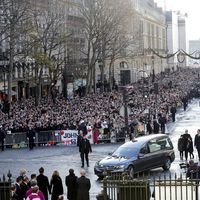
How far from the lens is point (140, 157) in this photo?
26.9 metres

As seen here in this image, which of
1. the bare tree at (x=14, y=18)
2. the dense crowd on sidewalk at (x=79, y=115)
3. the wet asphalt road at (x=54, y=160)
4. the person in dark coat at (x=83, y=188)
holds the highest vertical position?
the bare tree at (x=14, y=18)

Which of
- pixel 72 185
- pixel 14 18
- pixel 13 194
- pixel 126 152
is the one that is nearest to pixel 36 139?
pixel 126 152

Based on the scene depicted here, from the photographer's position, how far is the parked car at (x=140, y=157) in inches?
1027

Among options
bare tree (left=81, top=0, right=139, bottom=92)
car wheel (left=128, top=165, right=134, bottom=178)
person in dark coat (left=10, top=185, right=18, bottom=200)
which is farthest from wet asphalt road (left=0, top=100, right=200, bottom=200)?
bare tree (left=81, top=0, right=139, bottom=92)

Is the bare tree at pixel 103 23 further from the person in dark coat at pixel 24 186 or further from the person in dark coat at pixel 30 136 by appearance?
the person in dark coat at pixel 24 186

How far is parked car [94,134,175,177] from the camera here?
26078mm

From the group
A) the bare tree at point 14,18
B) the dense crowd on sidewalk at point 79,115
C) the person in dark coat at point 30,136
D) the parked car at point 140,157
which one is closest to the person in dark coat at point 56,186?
the parked car at point 140,157

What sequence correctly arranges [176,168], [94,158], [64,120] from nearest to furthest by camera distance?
1. [176,168]
2. [94,158]
3. [64,120]

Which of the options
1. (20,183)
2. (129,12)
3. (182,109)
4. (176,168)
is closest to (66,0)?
(129,12)

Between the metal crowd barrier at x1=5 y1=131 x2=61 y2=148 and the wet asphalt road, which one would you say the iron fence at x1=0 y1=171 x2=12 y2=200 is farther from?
the metal crowd barrier at x1=5 y1=131 x2=61 y2=148

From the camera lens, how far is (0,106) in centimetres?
5300

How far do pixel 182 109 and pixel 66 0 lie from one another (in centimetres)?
2396

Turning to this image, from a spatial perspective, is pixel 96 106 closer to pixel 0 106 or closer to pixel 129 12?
pixel 0 106

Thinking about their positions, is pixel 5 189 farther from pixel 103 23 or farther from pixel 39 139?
pixel 103 23
